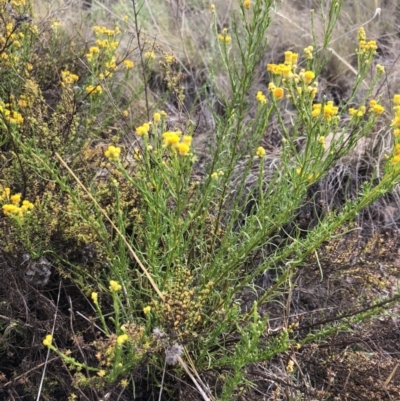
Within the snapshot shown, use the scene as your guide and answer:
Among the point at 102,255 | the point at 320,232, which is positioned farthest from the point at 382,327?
the point at 102,255

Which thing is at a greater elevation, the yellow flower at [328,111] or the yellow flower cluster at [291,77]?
the yellow flower cluster at [291,77]

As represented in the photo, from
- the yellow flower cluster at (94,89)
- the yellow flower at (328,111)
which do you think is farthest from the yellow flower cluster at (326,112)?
the yellow flower cluster at (94,89)

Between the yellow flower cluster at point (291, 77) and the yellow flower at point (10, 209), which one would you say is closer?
the yellow flower cluster at point (291, 77)

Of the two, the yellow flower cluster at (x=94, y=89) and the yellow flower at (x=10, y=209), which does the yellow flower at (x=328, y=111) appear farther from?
the yellow flower cluster at (x=94, y=89)

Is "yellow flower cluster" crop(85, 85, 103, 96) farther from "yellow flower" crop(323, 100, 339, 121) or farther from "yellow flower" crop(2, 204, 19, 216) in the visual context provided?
"yellow flower" crop(323, 100, 339, 121)

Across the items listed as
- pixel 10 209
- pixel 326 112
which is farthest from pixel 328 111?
pixel 10 209

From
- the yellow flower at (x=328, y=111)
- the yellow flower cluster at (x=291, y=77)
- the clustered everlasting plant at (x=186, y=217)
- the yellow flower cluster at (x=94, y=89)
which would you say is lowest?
the clustered everlasting plant at (x=186, y=217)

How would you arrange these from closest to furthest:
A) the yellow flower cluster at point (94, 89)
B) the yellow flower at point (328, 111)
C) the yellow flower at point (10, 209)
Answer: the yellow flower at point (328, 111), the yellow flower at point (10, 209), the yellow flower cluster at point (94, 89)

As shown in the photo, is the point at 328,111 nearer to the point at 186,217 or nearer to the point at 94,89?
the point at 186,217

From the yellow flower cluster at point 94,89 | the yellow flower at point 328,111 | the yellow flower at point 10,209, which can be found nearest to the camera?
the yellow flower at point 328,111

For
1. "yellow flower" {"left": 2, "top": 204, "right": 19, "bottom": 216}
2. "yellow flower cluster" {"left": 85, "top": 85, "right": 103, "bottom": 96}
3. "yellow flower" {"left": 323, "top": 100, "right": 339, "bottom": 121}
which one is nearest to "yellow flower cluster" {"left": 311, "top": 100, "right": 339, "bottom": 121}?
"yellow flower" {"left": 323, "top": 100, "right": 339, "bottom": 121}

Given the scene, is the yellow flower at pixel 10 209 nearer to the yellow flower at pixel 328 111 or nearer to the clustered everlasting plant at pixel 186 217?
the clustered everlasting plant at pixel 186 217

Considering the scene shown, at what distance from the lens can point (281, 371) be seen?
176 cm

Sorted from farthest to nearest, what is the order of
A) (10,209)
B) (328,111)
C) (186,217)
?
(186,217), (10,209), (328,111)
